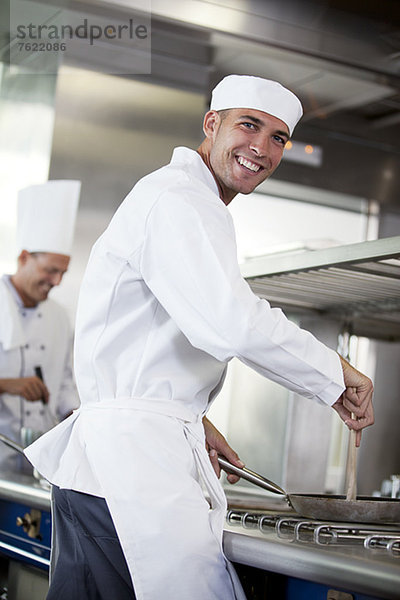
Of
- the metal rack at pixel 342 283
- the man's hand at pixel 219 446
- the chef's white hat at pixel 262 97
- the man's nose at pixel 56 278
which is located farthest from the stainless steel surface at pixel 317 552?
the man's nose at pixel 56 278

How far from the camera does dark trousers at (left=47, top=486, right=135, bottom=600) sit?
1263 millimetres

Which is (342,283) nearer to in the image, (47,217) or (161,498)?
(161,498)

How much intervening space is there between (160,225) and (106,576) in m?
0.53

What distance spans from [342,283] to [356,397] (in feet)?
1.95

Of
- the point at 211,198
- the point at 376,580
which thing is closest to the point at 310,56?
the point at 211,198

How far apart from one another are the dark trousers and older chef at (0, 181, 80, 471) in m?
1.74

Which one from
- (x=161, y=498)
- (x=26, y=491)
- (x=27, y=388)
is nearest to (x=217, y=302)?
(x=161, y=498)

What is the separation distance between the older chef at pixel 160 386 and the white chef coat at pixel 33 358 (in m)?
1.71

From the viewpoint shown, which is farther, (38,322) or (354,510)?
(38,322)

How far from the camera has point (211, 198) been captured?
1272 millimetres

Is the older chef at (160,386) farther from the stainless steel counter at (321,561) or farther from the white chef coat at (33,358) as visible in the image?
the white chef coat at (33,358)

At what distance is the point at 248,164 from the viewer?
4.65 feet

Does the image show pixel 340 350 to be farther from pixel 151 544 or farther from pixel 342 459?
pixel 342 459

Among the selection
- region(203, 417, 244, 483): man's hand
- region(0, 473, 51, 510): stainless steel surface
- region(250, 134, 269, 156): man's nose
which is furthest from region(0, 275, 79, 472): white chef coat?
region(250, 134, 269, 156): man's nose
